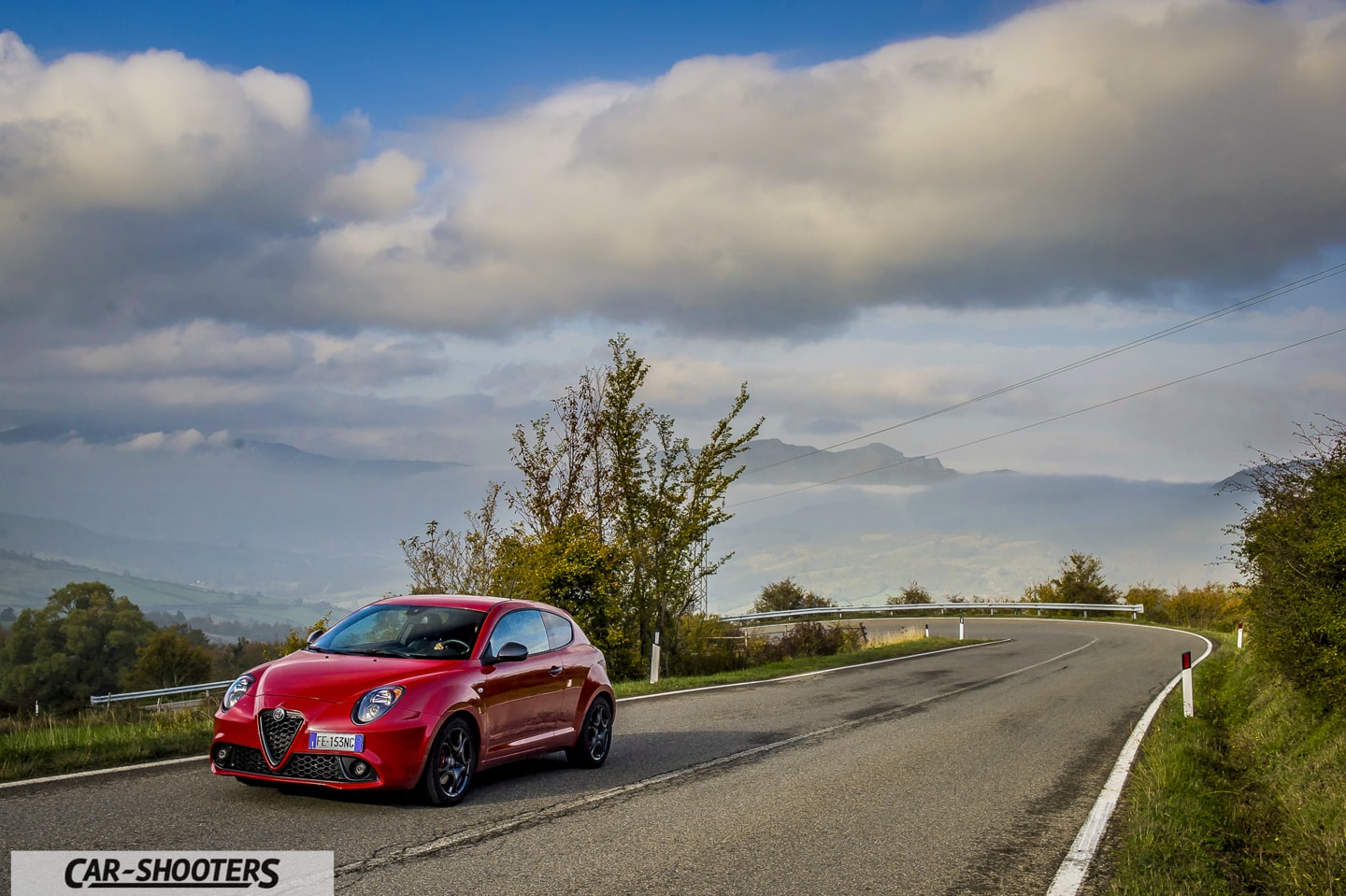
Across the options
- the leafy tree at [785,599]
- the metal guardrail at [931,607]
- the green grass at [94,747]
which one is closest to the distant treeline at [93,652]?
the leafy tree at [785,599]

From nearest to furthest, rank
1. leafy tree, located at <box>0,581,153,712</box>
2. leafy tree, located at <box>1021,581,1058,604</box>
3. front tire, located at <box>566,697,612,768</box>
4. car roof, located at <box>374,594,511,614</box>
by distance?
car roof, located at <box>374,594,511,614</box>, front tire, located at <box>566,697,612,768</box>, leafy tree, located at <box>1021,581,1058,604</box>, leafy tree, located at <box>0,581,153,712</box>

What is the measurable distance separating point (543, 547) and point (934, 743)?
35.2 feet

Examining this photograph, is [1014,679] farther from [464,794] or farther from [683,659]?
[464,794]

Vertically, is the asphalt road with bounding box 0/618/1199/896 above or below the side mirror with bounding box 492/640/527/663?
below

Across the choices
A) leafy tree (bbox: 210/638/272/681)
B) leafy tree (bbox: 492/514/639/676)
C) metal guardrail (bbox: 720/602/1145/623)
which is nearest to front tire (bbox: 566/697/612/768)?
leafy tree (bbox: 492/514/639/676)

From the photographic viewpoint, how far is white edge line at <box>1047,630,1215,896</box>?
21.2 feet

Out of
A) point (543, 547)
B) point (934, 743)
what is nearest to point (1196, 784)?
point (934, 743)

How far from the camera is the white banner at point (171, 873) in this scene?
5469 mm

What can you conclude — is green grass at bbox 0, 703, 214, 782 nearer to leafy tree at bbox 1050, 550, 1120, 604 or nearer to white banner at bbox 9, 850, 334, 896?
white banner at bbox 9, 850, 334, 896

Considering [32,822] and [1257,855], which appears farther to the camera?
[1257,855]

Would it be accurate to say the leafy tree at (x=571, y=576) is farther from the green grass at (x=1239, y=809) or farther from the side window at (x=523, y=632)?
the side window at (x=523, y=632)

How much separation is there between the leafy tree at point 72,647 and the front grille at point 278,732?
72.3m

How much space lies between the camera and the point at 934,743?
475 inches

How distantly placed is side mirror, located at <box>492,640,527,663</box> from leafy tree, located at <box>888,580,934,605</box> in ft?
171
